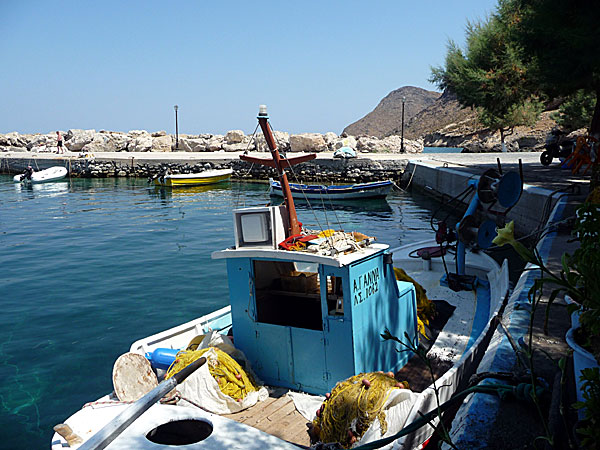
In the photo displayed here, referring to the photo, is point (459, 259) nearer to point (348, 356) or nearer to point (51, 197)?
point (348, 356)

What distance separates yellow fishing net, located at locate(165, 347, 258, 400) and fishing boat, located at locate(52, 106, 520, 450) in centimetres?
2

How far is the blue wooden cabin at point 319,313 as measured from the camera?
5.64 m

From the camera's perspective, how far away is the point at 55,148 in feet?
223

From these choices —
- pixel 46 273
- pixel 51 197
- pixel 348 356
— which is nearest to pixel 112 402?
pixel 348 356

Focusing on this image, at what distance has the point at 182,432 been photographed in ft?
16.5

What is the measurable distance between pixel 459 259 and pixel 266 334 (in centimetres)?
487

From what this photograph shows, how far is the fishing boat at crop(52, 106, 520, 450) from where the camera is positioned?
4.59 meters

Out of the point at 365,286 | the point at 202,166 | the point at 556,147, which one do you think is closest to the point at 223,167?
the point at 202,166

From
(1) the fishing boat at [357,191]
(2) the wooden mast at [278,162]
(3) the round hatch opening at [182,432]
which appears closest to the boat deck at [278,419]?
(3) the round hatch opening at [182,432]

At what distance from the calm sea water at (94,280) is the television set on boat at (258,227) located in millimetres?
1579

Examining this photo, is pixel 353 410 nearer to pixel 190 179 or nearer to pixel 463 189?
pixel 463 189

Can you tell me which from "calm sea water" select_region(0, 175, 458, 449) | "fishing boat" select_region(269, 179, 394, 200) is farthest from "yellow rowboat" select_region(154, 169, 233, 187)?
"fishing boat" select_region(269, 179, 394, 200)

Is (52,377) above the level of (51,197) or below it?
below

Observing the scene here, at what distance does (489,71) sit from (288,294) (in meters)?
33.6
